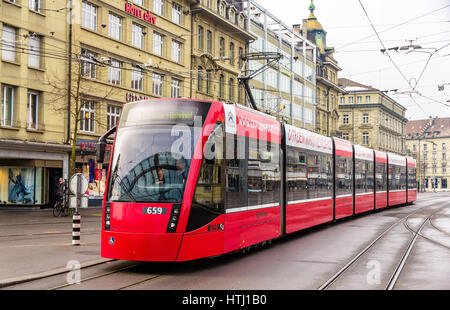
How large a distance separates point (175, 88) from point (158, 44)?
335 centimetres

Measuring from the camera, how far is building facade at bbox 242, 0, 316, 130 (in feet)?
169

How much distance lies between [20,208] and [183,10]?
18.0 meters

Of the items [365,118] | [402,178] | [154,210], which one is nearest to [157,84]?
[402,178]

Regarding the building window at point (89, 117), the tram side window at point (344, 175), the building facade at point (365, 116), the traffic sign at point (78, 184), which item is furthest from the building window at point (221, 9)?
the building facade at point (365, 116)

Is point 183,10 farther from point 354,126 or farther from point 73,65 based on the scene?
point 354,126

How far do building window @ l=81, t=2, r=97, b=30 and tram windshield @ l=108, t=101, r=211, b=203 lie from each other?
21.8m

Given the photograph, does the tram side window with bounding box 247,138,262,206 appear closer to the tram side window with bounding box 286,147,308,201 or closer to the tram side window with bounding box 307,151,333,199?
the tram side window with bounding box 286,147,308,201

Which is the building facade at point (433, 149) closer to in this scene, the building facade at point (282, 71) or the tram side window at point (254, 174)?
the building facade at point (282, 71)

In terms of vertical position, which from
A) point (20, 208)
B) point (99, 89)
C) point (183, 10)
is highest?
point (183, 10)

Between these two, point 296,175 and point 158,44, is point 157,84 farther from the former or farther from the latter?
point 296,175

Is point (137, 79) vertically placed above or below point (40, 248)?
above

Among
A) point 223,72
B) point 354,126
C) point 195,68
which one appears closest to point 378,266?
point 195,68

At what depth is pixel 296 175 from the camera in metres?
16.3
